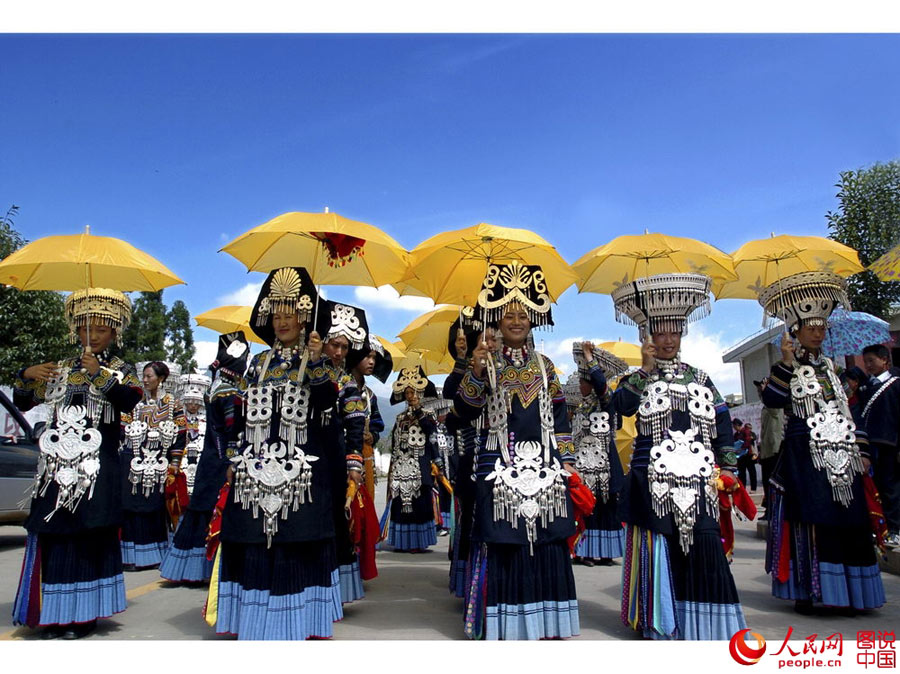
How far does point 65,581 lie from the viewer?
4.81 meters

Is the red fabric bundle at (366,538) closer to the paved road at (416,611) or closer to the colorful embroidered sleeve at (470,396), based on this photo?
the paved road at (416,611)

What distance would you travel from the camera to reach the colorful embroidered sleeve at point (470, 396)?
466 centimetres

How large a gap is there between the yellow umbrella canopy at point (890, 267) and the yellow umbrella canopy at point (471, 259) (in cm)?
230

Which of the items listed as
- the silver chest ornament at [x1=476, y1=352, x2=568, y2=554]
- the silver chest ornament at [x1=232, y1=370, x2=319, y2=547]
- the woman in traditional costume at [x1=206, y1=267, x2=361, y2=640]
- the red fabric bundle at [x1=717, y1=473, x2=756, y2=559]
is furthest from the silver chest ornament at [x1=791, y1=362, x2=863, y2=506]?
the silver chest ornament at [x1=232, y1=370, x2=319, y2=547]

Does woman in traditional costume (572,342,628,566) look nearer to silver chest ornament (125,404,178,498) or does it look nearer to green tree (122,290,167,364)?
silver chest ornament (125,404,178,498)

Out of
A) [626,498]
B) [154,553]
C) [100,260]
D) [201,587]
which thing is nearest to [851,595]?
[626,498]

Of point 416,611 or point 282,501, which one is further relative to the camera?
point 416,611

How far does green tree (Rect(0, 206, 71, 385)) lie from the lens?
41.8 feet

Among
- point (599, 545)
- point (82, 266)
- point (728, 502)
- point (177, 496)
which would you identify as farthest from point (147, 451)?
point (728, 502)

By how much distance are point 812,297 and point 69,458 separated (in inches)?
218

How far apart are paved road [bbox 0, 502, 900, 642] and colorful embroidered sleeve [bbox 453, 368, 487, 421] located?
153 centimetres

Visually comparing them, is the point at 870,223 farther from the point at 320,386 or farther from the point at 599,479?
the point at 320,386

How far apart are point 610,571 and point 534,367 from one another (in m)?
3.94

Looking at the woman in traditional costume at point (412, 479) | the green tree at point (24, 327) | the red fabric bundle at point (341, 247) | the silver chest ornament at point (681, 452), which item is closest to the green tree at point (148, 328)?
the green tree at point (24, 327)
